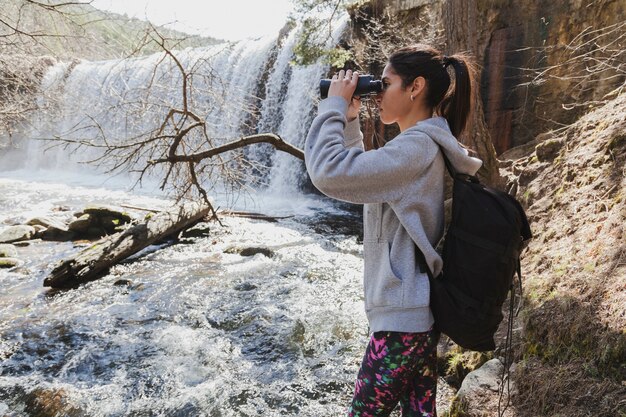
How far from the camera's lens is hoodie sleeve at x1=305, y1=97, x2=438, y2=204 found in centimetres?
129

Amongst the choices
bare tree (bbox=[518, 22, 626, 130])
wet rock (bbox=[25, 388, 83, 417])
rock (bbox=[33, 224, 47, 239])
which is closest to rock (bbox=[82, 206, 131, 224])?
rock (bbox=[33, 224, 47, 239])

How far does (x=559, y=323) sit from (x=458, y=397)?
0.74 m

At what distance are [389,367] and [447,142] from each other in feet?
2.44

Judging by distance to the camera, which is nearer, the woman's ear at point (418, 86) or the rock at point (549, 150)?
the woman's ear at point (418, 86)

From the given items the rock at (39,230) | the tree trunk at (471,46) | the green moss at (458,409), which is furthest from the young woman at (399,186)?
the rock at (39,230)

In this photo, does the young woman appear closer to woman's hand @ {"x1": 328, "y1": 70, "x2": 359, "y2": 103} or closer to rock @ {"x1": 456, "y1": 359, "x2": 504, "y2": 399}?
woman's hand @ {"x1": 328, "y1": 70, "x2": 359, "y2": 103}

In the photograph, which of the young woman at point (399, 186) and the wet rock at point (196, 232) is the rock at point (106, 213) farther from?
the young woman at point (399, 186)

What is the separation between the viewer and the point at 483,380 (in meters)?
2.69

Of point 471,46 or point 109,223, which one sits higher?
point 471,46

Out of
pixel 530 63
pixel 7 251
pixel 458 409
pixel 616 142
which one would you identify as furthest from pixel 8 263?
pixel 530 63


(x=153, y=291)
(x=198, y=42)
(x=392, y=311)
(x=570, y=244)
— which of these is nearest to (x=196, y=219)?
(x=153, y=291)

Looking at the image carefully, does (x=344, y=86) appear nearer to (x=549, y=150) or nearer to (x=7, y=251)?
(x=549, y=150)

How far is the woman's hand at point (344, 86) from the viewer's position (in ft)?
4.78

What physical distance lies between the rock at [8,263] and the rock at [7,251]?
0.30m
